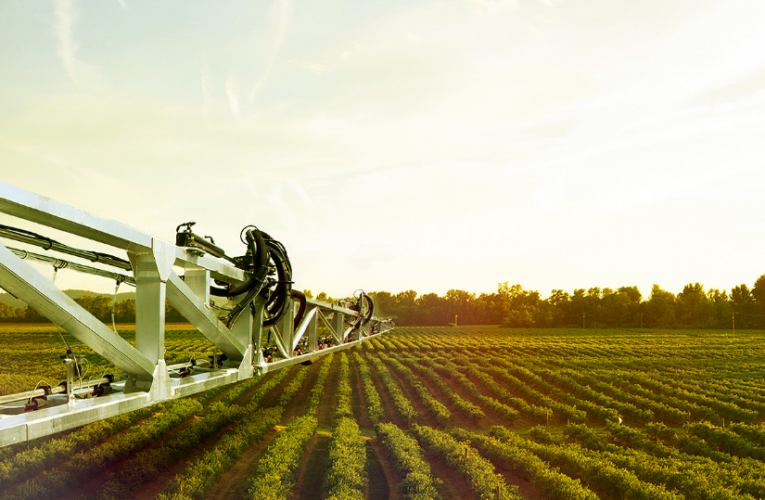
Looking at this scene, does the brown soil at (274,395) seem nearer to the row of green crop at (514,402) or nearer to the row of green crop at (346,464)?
the row of green crop at (346,464)

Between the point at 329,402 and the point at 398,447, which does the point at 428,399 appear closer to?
the point at 329,402

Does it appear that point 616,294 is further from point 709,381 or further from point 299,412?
point 299,412

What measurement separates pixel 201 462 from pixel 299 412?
26.4 ft

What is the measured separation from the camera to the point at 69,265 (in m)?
6.24

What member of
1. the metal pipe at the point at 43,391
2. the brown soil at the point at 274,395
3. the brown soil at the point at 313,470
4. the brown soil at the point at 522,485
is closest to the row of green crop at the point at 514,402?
the brown soil at the point at 522,485

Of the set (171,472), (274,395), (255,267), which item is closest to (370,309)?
(274,395)

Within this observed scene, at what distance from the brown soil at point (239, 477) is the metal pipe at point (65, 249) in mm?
6952

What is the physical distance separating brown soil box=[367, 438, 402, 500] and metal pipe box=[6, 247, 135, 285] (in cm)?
801

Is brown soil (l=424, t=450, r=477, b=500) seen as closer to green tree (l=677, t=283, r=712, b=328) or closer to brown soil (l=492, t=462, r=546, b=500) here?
brown soil (l=492, t=462, r=546, b=500)

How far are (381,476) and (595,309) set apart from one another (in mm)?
128116

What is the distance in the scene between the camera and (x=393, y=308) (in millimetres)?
128125

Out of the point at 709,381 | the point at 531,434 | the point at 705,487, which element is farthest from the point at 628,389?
the point at 705,487

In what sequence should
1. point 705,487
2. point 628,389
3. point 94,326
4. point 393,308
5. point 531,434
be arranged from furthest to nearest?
point 393,308 → point 628,389 → point 531,434 → point 705,487 → point 94,326

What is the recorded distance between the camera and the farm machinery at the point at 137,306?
450cm
